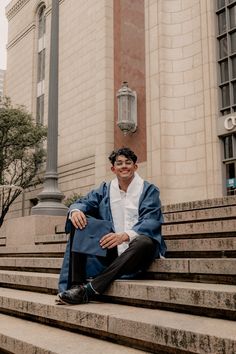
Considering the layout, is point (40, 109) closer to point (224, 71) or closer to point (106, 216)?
point (224, 71)

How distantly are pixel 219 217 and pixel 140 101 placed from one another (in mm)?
13276

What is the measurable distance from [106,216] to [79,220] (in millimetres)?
478

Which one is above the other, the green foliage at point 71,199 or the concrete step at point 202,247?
the green foliage at point 71,199

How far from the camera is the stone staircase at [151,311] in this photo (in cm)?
282

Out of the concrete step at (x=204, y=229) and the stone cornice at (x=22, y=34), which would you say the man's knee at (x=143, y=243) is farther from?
the stone cornice at (x=22, y=34)

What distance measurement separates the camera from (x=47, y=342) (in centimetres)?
324

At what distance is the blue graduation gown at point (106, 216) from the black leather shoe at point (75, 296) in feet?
Answer: 0.63

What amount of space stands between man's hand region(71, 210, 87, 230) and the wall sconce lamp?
1413 centimetres

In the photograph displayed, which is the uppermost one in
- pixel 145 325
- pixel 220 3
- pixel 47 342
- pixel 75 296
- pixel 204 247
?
pixel 220 3

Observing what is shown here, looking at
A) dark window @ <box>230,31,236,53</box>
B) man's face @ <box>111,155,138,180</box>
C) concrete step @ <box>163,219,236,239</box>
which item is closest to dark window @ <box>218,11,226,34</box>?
dark window @ <box>230,31,236,53</box>

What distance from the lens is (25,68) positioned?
28.9 metres

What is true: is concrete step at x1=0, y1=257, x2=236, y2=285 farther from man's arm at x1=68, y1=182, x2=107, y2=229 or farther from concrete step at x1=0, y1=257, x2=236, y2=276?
man's arm at x1=68, y1=182, x2=107, y2=229

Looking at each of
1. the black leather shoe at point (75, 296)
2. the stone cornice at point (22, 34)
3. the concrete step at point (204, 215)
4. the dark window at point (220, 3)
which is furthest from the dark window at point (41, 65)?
the black leather shoe at point (75, 296)

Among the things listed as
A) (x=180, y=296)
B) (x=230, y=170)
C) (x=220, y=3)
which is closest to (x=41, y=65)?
(x=220, y=3)
